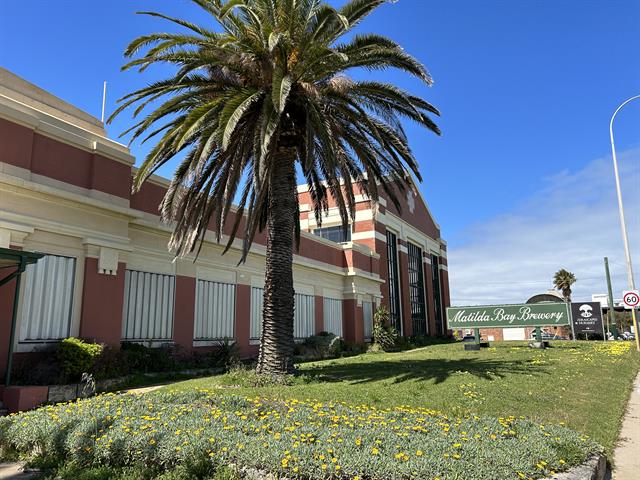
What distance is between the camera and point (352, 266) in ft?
103

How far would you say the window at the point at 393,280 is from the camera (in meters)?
37.9

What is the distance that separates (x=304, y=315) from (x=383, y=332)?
23.7ft

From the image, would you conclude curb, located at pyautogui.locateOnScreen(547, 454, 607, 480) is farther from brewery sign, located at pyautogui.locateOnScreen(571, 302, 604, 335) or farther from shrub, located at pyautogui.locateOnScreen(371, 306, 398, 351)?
brewery sign, located at pyautogui.locateOnScreen(571, 302, 604, 335)

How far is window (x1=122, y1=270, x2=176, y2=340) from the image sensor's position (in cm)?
Result: 1571

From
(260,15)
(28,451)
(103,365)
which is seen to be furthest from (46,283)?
(260,15)

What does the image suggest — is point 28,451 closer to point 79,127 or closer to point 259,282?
point 79,127

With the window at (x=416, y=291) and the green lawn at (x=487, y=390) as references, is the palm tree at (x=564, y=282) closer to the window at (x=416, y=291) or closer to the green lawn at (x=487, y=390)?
the window at (x=416, y=291)

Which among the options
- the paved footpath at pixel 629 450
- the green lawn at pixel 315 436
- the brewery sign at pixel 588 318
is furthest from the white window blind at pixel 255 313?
the brewery sign at pixel 588 318

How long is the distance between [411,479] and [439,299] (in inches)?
1839

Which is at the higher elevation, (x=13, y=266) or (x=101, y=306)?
(x=13, y=266)

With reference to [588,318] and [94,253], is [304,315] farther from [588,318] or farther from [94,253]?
[588,318]

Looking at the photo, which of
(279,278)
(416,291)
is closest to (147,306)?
(279,278)

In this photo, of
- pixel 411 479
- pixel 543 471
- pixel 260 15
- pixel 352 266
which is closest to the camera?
pixel 411 479

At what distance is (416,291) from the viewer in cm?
4375
